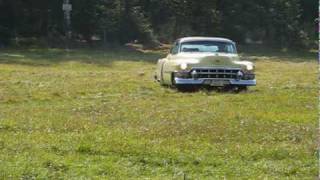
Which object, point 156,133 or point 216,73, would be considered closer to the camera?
point 156,133

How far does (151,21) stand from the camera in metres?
53.7

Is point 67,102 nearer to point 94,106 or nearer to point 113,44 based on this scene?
point 94,106

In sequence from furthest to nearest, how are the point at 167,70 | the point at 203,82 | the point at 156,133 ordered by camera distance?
the point at 167,70 < the point at 203,82 < the point at 156,133

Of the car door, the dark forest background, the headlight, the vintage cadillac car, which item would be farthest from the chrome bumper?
the dark forest background

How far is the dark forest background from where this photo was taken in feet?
148

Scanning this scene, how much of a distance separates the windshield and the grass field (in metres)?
1.52

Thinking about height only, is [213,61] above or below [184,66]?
above

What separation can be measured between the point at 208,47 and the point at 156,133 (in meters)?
9.09

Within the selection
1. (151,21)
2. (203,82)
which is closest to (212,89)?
(203,82)

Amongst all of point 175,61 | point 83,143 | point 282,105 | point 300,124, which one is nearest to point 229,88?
point 175,61

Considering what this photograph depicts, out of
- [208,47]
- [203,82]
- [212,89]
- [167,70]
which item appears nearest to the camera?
[203,82]

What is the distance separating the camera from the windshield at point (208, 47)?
18453 mm

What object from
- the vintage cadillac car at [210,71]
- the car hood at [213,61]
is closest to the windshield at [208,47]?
the vintage cadillac car at [210,71]

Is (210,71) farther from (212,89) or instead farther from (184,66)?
(184,66)
